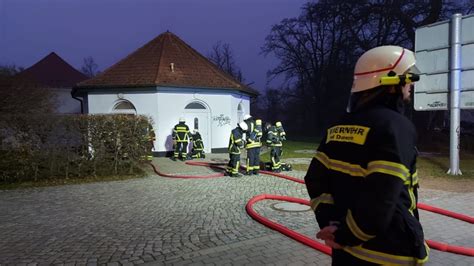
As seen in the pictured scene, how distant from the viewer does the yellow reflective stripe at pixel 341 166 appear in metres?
1.88

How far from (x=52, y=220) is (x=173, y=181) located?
14.5 ft

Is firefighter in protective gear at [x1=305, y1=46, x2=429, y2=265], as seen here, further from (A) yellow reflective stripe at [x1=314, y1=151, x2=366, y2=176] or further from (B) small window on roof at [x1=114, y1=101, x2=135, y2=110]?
(B) small window on roof at [x1=114, y1=101, x2=135, y2=110]

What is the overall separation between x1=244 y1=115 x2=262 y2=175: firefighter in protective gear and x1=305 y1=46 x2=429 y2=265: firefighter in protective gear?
9.06 meters

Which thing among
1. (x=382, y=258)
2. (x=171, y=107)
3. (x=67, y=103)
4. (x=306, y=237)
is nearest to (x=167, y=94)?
(x=171, y=107)

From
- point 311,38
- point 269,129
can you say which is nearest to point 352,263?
point 269,129

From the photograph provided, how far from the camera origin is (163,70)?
759 inches

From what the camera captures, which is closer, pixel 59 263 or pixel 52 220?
pixel 59 263

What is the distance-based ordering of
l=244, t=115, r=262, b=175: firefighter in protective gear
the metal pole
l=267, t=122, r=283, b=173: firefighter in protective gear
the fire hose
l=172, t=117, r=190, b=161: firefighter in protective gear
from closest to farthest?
the fire hose → the metal pole → l=244, t=115, r=262, b=175: firefighter in protective gear → l=267, t=122, r=283, b=173: firefighter in protective gear → l=172, t=117, r=190, b=161: firefighter in protective gear

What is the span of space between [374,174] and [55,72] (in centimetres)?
4427

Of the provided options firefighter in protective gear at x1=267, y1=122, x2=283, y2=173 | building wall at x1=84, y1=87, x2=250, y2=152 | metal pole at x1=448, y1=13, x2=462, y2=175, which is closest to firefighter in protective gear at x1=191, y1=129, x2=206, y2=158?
building wall at x1=84, y1=87, x2=250, y2=152

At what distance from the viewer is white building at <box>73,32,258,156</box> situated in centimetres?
1827

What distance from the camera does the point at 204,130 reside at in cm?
1959

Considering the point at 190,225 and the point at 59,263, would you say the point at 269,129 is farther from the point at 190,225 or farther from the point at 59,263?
the point at 59,263

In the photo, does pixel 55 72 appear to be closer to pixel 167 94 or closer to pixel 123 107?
pixel 123 107
